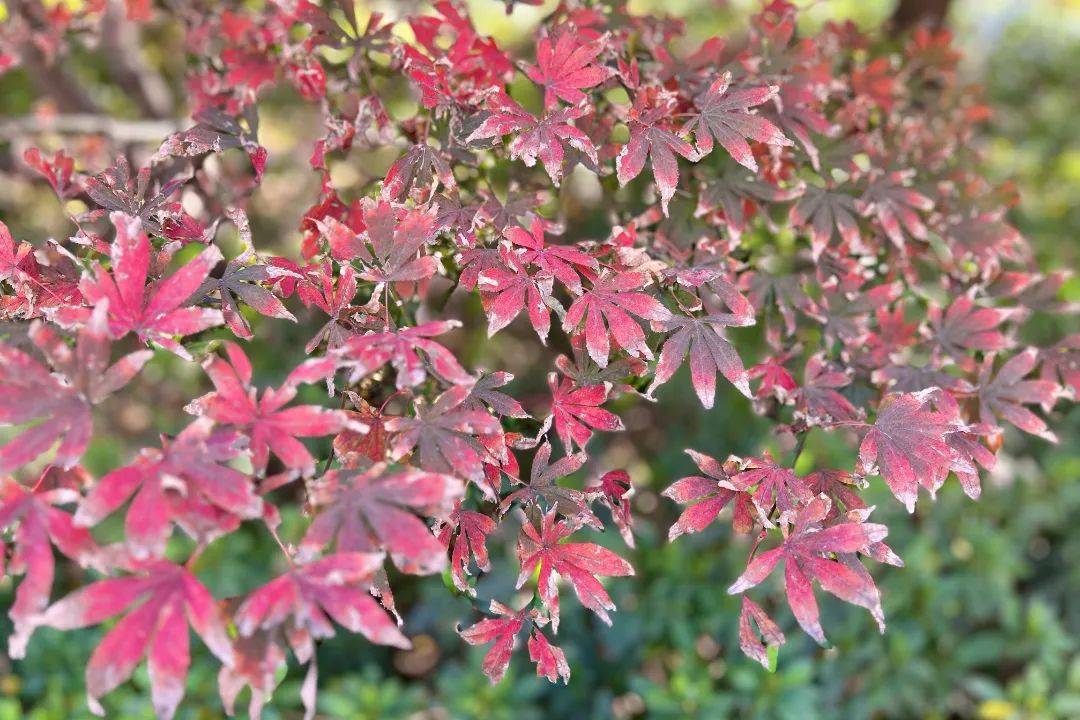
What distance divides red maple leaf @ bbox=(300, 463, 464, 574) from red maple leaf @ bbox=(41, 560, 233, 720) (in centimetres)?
12

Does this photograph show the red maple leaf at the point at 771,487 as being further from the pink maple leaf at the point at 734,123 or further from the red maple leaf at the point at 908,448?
the pink maple leaf at the point at 734,123

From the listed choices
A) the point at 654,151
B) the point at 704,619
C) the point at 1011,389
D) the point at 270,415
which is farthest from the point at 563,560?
the point at 704,619

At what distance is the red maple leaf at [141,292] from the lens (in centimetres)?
93

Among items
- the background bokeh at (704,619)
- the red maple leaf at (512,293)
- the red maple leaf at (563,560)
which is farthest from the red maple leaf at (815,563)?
the background bokeh at (704,619)

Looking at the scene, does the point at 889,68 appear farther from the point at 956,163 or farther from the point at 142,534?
the point at 142,534

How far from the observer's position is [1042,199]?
3.01 meters

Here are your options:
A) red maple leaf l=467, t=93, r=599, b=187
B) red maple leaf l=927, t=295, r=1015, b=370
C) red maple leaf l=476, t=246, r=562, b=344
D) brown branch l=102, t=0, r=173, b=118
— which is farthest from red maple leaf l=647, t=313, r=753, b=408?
brown branch l=102, t=0, r=173, b=118

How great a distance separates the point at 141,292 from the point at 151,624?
0.38m

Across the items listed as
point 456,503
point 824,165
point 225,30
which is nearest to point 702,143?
point 824,165

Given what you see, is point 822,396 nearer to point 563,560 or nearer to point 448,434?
point 563,560

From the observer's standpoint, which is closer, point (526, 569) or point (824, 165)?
point (526, 569)

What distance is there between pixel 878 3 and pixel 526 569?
496cm

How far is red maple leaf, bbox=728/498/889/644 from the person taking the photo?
0.98 metres

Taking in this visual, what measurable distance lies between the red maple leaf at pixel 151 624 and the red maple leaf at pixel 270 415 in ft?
0.48
